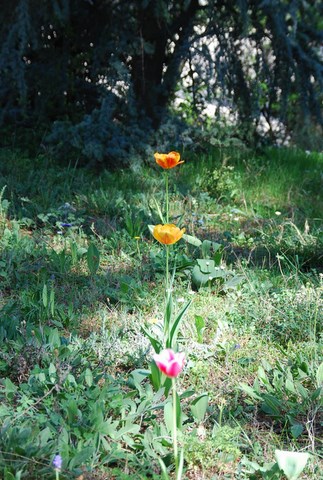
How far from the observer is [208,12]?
5172mm

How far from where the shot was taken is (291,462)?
180 centimetres

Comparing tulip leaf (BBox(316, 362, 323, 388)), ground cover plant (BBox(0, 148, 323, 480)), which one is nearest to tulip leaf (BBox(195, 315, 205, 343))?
ground cover plant (BBox(0, 148, 323, 480))

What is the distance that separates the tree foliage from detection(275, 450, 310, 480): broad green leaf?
3.33m

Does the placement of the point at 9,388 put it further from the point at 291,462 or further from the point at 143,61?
the point at 143,61

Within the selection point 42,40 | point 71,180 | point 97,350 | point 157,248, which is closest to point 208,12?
point 42,40

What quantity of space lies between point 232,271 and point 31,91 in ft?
10.7

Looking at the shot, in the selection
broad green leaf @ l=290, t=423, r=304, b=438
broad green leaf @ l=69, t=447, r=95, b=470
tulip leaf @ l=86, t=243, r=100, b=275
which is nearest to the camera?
broad green leaf @ l=69, t=447, r=95, b=470

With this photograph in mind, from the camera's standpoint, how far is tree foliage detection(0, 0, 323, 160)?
16.0 ft

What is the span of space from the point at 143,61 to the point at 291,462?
4241 millimetres

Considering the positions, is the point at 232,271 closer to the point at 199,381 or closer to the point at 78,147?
the point at 199,381

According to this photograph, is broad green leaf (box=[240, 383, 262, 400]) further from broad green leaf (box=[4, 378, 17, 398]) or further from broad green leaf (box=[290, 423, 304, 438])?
broad green leaf (box=[4, 378, 17, 398])

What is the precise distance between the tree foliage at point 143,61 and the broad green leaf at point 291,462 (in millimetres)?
3330

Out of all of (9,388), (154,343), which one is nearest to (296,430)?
(154,343)

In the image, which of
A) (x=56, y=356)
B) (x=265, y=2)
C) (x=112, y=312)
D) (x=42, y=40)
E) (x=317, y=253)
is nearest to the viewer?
(x=56, y=356)
